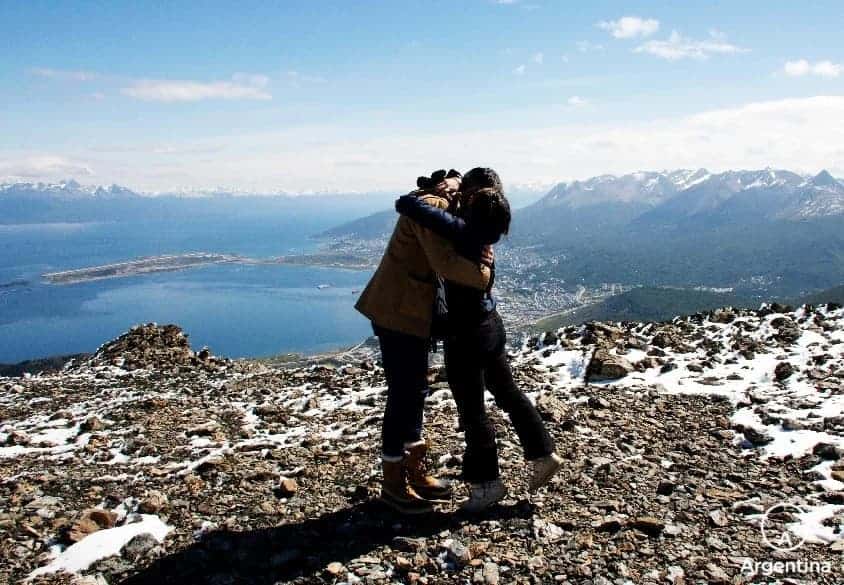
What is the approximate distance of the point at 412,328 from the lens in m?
4.87

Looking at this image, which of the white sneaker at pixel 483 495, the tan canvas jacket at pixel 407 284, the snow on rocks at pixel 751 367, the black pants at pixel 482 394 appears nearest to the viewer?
the tan canvas jacket at pixel 407 284

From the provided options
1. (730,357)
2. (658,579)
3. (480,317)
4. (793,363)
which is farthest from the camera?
(730,357)

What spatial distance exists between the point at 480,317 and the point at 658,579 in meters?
2.40

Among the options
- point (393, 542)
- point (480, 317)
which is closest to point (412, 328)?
Answer: point (480, 317)

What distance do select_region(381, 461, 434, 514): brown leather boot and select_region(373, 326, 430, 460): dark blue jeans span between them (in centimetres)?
10

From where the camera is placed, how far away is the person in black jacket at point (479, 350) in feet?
15.1

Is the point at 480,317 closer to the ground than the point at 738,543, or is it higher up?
higher up

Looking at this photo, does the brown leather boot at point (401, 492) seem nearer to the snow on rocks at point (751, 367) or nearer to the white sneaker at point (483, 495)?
the white sneaker at point (483, 495)

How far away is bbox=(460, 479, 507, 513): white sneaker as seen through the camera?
5305 mm

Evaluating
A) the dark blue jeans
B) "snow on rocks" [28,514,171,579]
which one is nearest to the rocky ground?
"snow on rocks" [28,514,171,579]

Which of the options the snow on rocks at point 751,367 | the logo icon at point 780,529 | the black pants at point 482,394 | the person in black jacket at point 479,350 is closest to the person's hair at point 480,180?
the person in black jacket at point 479,350

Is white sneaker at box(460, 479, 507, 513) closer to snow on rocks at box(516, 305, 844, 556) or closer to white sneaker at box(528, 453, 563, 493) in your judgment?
white sneaker at box(528, 453, 563, 493)

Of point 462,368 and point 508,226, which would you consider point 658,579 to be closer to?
point 462,368

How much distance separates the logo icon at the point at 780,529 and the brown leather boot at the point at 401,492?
2.88 m
